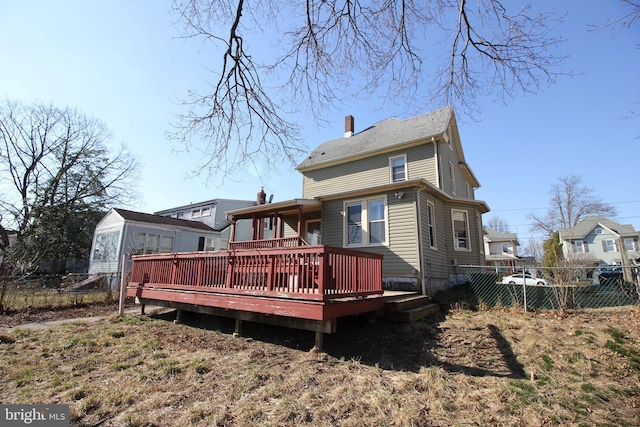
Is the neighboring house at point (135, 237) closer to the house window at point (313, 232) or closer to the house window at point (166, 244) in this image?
the house window at point (166, 244)

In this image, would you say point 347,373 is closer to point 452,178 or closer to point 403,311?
point 403,311

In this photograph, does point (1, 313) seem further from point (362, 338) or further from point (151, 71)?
point (362, 338)

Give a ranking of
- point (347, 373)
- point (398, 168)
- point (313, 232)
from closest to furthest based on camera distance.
Answer: point (347, 373) → point (313, 232) → point (398, 168)

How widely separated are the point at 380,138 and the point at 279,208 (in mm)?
6267

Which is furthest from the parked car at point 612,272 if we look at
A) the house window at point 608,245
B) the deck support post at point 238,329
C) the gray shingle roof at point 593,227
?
the house window at point 608,245

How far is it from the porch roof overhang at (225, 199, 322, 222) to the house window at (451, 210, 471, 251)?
5.60 meters

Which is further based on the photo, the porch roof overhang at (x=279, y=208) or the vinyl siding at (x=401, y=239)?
the porch roof overhang at (x=279, y=208)

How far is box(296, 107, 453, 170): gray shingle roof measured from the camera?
12281mm

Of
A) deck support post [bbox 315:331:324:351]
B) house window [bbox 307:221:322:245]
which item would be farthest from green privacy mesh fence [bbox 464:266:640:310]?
house window [bbox 307:221:322:245]

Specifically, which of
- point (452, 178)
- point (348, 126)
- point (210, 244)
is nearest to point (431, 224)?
point (452, 178)

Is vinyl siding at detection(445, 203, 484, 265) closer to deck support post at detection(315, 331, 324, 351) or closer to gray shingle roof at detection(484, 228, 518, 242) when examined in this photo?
deck support post at detection(315, 331, 324, 351)

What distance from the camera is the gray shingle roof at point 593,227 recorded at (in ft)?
119

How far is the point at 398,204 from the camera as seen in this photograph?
9.66 meters

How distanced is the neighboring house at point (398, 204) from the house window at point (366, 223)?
0.03 metres
